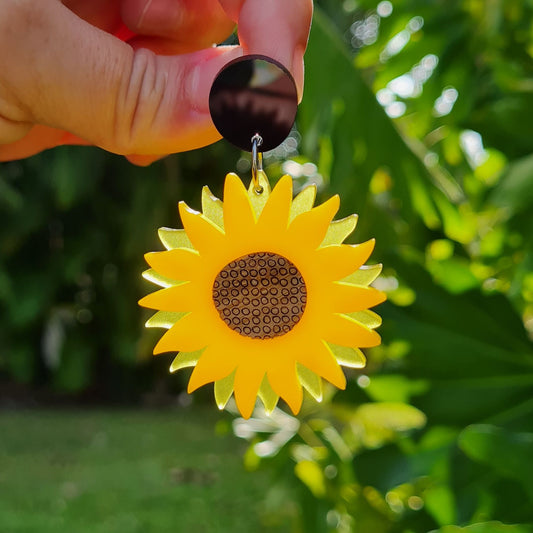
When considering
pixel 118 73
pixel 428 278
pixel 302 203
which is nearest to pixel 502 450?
pixel 428 278

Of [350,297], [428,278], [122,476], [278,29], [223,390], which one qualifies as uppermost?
[278,29]

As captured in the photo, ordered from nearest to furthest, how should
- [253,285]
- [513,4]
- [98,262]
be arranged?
[253,285], [513,4], [98,262]

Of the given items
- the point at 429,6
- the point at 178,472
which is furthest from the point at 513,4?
the point at 178,472

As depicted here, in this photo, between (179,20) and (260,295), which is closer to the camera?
(260,295)

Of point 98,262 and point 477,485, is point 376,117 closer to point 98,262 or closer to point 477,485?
point 477,485

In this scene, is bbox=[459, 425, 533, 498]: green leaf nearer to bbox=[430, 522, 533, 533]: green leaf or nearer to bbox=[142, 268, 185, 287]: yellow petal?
bbox=[430, 522, 533, 533]: green leaf

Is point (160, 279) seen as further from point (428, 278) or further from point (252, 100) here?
point (428, 278)

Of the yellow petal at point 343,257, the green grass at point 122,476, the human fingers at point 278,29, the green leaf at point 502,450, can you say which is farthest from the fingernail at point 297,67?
the green grass at point 122,476
